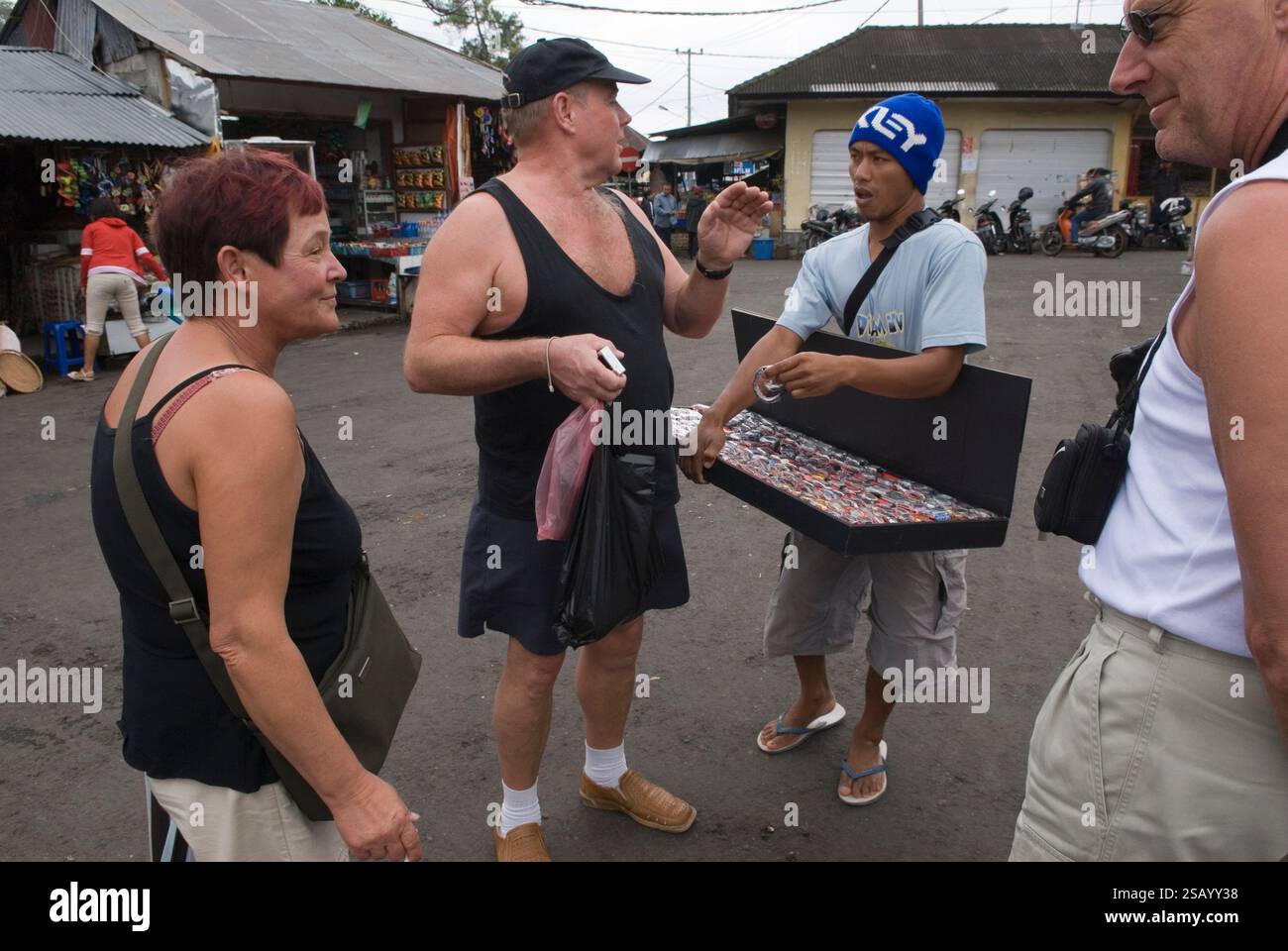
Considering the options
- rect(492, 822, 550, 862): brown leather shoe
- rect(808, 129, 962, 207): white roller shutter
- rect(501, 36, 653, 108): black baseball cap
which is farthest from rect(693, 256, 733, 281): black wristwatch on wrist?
rect(808, 129, 962, 207): white roller shutter

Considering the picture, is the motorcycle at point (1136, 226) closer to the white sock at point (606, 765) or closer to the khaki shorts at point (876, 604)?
the khaki shorts at point (876, 604)

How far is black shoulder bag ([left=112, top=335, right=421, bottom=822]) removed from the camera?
1.56 meters

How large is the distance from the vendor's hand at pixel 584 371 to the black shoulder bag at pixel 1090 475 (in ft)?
3.03

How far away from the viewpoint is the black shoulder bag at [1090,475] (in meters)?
1.55

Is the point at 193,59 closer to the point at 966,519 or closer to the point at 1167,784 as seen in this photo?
the point at 966,519

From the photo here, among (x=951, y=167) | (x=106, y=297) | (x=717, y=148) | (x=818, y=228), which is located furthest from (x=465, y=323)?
(x=717, y=148)

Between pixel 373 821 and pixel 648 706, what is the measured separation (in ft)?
6.62

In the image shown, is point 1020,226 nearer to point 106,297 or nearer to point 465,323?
point 106,297

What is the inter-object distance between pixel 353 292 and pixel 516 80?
12.4 meters

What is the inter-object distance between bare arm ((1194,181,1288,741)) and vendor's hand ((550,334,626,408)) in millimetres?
1196

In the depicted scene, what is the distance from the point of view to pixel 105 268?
9.27 m

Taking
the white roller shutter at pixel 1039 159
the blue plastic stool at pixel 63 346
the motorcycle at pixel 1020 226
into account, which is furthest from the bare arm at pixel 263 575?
the white roller shutter at pixel 1039 159

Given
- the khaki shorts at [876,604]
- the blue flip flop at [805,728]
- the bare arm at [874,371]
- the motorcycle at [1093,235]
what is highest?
the motorcycle at [1093,235]

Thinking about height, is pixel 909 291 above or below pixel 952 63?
below
